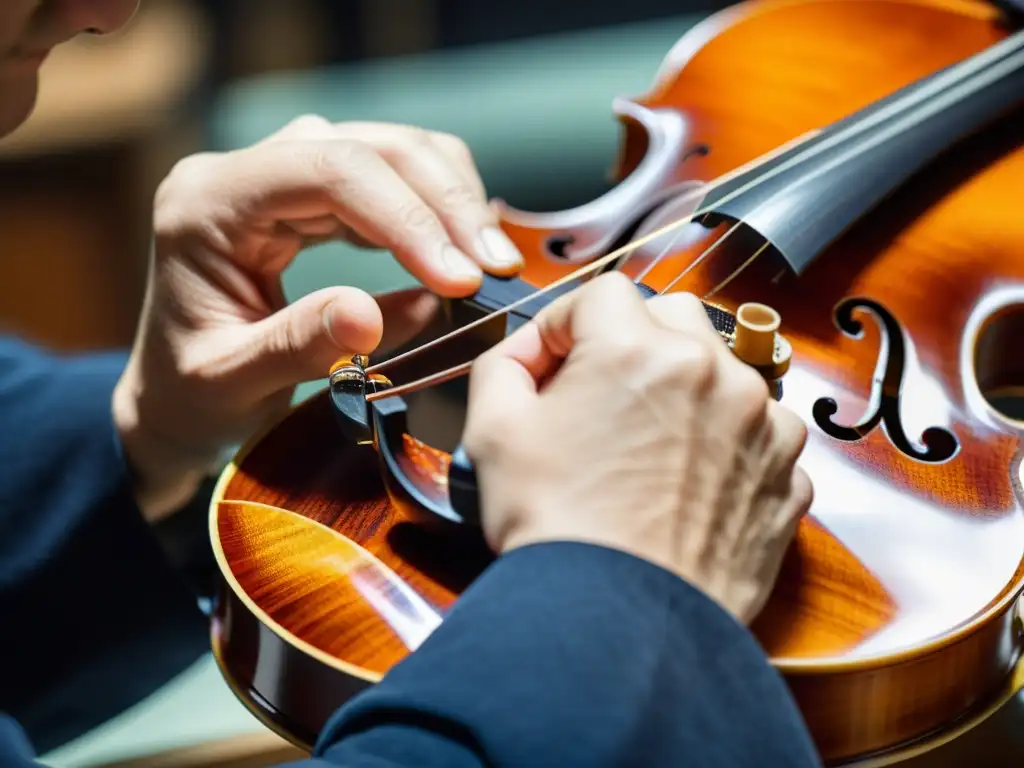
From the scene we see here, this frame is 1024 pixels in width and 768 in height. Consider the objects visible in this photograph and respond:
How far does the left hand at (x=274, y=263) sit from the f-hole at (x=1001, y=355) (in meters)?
0.31

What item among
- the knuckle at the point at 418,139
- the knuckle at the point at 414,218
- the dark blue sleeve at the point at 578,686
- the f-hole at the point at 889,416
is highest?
the knuckle at the point at 418,139

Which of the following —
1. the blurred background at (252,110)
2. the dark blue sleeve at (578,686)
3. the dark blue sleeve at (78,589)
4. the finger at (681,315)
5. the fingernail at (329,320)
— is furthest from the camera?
the blurred background at (252,110)

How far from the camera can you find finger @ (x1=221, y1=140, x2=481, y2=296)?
2.06 ft

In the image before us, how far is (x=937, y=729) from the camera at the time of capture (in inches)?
18.3

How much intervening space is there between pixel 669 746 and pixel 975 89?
643 millimetres

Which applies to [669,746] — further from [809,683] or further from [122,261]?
[122,261]

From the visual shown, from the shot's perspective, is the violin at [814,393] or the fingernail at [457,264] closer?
the violin at [814,393]

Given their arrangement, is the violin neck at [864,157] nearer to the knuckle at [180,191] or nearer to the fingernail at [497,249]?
the fingernail at [497,249]

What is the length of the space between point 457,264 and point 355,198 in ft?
0.28

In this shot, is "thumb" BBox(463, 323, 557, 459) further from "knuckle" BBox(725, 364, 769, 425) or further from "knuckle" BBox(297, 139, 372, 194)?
"knuckle" BBox(297, 139, 372, 194)

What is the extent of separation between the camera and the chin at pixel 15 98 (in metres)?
0.73

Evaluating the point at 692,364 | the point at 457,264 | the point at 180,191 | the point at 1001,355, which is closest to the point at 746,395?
the point at 692,364

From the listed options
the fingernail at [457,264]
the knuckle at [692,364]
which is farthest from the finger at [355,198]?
the knuckle at [692,364]

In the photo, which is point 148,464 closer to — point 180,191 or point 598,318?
point 180,191
